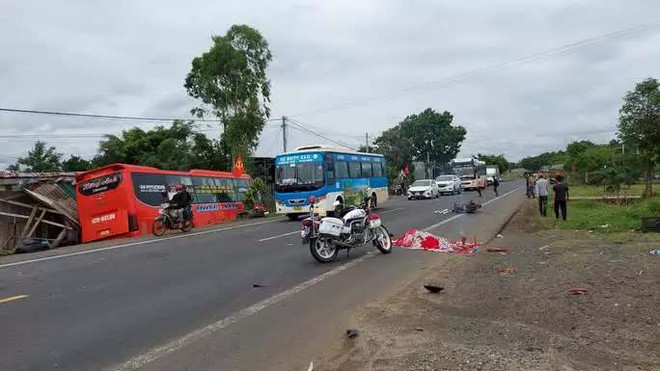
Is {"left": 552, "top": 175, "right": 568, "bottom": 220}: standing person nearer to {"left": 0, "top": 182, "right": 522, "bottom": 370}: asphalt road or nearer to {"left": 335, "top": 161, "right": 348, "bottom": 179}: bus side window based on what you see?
{"left": 0, "top": 182, "right": 522, "bottom": 370}: asphalt road

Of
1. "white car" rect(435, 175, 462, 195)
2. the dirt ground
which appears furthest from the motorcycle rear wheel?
"white car" rect(435, 175, 462, 195)

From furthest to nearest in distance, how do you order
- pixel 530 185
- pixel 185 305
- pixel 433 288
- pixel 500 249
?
pixel 530 185 < pixel 500 249 < pixel 433 288 < pixel 185 305

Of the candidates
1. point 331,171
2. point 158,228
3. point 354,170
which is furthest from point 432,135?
point 158,228

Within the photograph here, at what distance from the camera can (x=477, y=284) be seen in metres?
8.80

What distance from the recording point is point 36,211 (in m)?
21.7

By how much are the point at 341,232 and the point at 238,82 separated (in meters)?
27.4

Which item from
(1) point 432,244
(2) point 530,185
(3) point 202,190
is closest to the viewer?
(1) point 432,244

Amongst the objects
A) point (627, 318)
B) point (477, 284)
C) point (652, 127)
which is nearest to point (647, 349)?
point (627, 318)

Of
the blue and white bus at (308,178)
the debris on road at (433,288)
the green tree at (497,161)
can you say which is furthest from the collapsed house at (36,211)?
the green tree at (497,161)

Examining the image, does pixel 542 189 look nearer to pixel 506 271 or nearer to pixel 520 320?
pixel 506 271

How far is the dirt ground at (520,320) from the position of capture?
5016 mm

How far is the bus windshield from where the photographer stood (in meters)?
23.4

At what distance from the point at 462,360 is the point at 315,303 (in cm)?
330

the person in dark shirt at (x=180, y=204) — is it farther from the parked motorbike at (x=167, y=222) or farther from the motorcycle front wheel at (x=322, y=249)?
the motorcycle front wheel at (x=322, y=249)
